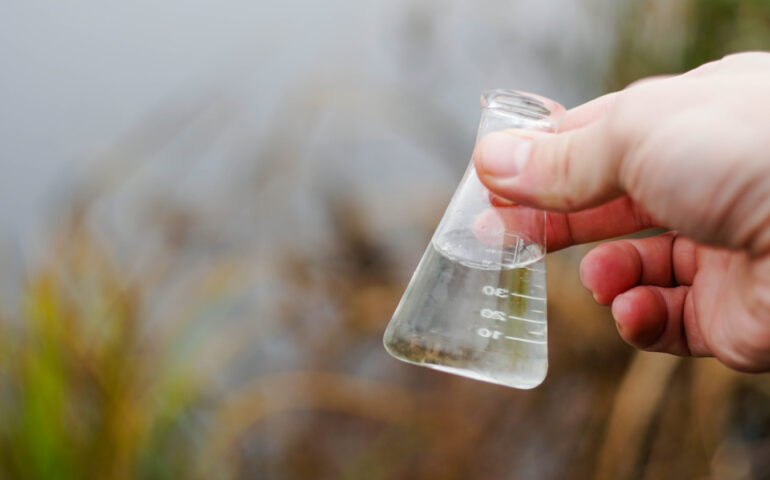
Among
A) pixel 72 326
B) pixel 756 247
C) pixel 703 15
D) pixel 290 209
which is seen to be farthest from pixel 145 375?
pixel 703 15

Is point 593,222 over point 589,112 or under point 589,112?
under

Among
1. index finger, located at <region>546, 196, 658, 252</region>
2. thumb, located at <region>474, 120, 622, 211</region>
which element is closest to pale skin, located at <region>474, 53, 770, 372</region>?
thumb, located at <region>474, 120, 622, 211</region>

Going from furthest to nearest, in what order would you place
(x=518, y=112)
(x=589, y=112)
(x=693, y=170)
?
(x=589, y=112) → (x=518, y=112) → (x=693, y=170)

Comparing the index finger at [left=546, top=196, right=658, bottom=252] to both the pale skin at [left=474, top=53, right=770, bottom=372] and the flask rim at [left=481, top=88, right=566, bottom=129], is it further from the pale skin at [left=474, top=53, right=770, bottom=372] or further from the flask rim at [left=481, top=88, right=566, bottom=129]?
the flask rim at [left=481, top=88, right=566, bottom=129]

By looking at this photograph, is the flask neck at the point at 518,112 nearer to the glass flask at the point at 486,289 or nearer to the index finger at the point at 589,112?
the glass flask at the point at 486,289

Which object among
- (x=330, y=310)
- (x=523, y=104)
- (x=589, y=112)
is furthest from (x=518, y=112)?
(x=330, y=310)

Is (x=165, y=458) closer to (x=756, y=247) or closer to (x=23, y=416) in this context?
(x=23, y=416)

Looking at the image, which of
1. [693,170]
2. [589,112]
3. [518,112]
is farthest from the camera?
[589,112]

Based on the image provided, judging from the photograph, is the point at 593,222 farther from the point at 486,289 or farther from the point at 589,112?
the point at 486,289
